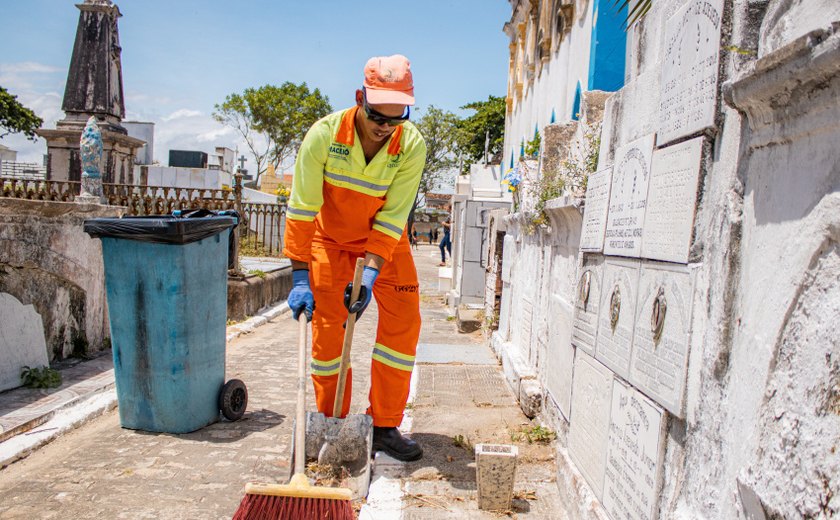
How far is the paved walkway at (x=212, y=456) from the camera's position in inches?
131

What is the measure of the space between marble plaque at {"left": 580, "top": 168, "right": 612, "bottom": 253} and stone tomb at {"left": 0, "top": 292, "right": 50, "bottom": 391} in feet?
13.5

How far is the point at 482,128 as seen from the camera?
41.1m

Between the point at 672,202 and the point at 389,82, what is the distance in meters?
1.70

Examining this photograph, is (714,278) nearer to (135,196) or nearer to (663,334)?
(663,334)

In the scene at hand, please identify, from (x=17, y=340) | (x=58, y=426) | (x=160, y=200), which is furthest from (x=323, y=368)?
(x=160, y=200)

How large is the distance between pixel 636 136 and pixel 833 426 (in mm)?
1797

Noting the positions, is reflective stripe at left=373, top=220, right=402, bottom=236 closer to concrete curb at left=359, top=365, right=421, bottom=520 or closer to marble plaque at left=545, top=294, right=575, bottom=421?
marble plaque at left=545, top=294, right=575, bottom=421

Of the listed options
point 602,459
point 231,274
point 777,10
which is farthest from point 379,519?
point 231,274

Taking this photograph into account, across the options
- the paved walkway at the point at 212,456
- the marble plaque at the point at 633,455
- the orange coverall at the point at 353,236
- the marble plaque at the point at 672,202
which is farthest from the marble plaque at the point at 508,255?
the marble plaque at the point at 672,202

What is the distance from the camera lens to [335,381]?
3959 millimetres

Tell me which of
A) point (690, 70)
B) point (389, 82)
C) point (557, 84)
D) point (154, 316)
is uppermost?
point (557, 84)

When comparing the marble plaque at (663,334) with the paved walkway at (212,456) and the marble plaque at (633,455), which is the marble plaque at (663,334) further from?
the paved walkway at (212,456)

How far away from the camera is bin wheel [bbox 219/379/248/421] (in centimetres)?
458

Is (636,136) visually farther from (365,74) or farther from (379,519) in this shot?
(379,519)
